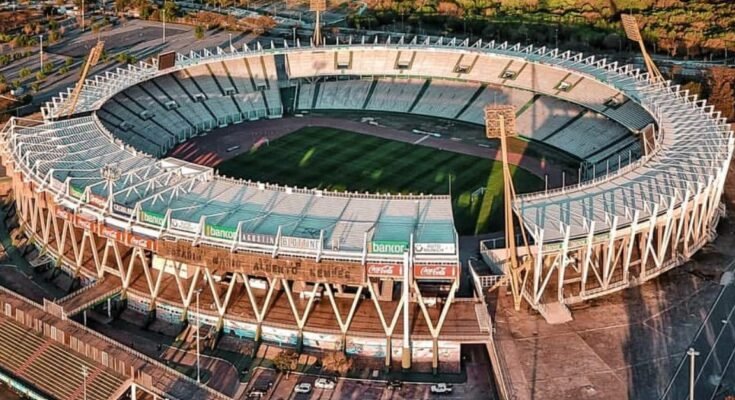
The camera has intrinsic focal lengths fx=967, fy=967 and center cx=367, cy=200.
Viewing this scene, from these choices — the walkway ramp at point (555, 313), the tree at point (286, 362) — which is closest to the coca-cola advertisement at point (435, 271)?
the walkway ramp at point (555, 313)

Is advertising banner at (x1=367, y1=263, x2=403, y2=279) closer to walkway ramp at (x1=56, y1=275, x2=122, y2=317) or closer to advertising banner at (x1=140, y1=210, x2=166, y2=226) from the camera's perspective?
advertising banner at (x1=140, y1=210, x2=166, y2=226)

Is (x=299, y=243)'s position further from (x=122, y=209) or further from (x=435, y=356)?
(x=122, y=209)

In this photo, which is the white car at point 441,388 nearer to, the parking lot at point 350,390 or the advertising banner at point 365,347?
the parking lot at point 350,390

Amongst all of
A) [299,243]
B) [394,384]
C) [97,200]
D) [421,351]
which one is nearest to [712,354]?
[421,351]

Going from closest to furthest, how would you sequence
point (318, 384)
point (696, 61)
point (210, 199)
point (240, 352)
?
point (318, 384) < point (240, 352) < point (210, 199) < point (696, 61)

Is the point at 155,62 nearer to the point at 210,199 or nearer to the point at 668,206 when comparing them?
the point at 210,199

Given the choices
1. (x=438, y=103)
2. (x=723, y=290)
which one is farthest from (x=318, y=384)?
(x=438, y=103)
